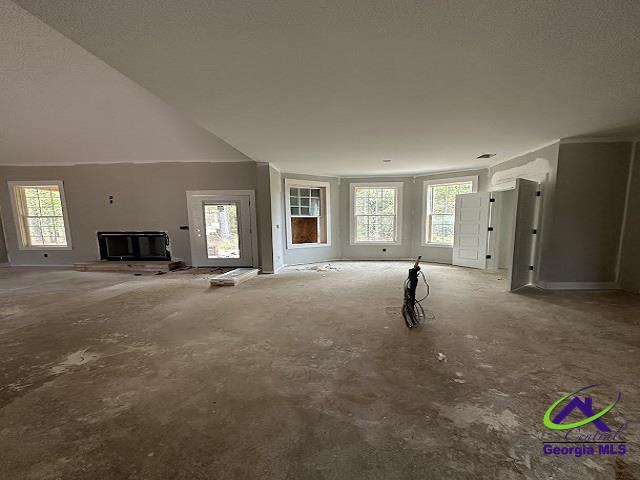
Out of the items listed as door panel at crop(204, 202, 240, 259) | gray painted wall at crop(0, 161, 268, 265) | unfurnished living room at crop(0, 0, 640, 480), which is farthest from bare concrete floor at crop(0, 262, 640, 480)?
gray painted wall at crop(0, 161, 268, 265)

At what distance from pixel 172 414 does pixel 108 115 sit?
540 cm

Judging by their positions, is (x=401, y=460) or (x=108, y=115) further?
(x=108, y=115)

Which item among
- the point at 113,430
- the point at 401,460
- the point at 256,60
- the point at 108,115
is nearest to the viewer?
the point at 401,460

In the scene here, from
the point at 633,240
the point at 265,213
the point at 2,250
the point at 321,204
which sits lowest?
the point at 2,250

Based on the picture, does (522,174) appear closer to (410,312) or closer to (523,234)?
(523,234)

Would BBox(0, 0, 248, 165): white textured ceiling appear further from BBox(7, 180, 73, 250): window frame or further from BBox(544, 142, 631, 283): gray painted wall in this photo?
BBox(544, 142, 631, 283): gray painted wall

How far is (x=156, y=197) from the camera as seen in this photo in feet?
20.4

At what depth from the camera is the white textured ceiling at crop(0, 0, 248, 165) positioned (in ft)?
10.3

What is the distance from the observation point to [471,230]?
227 inches

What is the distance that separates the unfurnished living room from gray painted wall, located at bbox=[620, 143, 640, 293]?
0.03 metres

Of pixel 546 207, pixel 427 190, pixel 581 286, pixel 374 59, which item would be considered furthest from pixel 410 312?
pixel 427 190

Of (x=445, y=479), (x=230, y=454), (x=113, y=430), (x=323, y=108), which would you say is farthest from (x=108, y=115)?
(x=445, y=479)

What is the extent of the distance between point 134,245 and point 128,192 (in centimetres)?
129

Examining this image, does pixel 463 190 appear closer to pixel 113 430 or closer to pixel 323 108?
pixel 323 108
